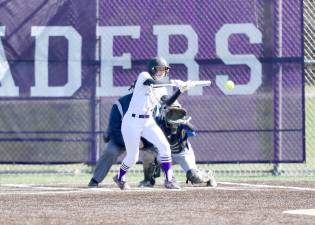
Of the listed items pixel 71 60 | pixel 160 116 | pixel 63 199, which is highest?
pixel 71 60

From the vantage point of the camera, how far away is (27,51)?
52.8 ft

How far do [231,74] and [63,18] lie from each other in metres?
2.71

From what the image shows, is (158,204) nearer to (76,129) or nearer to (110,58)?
(76,129)

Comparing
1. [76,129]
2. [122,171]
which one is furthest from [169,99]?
[76,129]

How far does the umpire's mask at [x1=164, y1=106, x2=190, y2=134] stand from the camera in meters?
13.2

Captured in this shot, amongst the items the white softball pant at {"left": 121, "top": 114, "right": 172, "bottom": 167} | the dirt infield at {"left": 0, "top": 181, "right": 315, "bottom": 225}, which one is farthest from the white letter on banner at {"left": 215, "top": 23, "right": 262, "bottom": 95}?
the white softball pant at {"left": 121, "top": 114, "right": 172, "bottom": 167}

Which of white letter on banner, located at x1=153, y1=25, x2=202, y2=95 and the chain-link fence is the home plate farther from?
white letter on banner, located at x1=153, y1=25, x2=202, y2=95

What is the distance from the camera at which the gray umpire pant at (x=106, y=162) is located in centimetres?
1364

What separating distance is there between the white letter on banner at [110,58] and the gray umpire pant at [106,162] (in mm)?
2277

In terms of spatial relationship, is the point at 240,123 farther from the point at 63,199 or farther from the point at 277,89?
the point at 63,199

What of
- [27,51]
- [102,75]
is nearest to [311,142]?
[102,75]

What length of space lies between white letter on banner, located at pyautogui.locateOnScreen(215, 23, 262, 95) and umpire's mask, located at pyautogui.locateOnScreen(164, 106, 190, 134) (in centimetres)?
273

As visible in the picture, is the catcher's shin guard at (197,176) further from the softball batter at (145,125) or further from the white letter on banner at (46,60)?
the white letter on banner at (46,60)

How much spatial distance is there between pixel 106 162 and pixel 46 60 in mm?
2972
